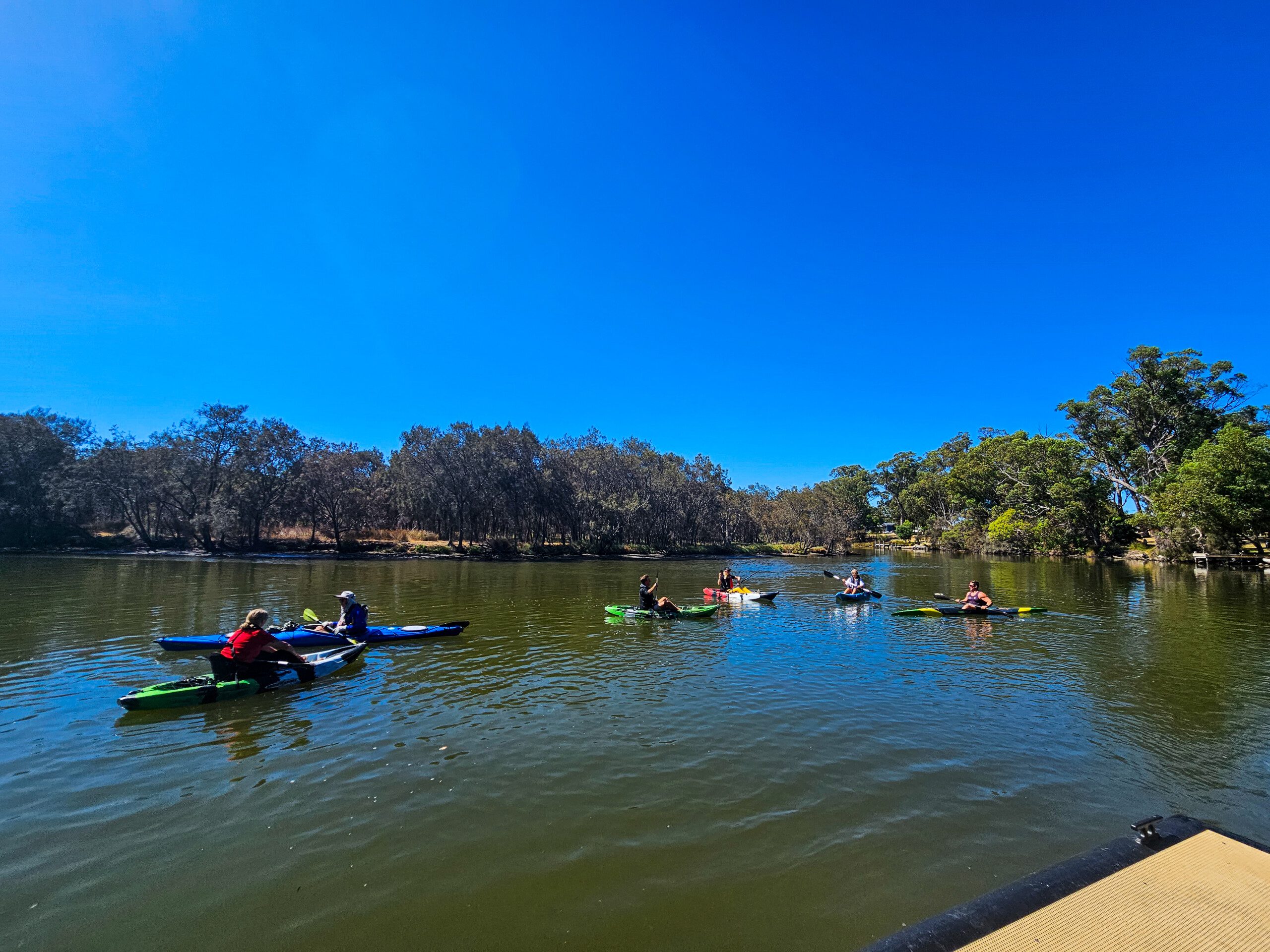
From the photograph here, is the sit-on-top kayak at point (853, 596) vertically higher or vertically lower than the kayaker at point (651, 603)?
lower

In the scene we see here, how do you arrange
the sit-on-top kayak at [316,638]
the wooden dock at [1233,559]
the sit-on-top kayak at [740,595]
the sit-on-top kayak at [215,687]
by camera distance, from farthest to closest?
the wooden dock at [1233,559] < the sit-on-top kayak at [740,595] < the sit-on-top kayak at [316,638] < the sit-on-top kayak at [215,687]

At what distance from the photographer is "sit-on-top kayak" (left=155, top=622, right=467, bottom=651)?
16016 millimetres

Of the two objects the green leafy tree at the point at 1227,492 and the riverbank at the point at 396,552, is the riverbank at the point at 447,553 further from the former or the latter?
the green leafy tree at the point at 1227,492

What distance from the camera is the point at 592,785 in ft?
26.5

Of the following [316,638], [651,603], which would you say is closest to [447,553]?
[651,603]

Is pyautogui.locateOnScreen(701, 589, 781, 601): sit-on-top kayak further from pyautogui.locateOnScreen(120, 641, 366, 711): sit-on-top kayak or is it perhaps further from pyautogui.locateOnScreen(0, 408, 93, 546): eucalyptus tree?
pyautogui.locateOnScreen(0, 408, 93, 546): eucalyptus tree

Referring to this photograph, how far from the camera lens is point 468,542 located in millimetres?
75750

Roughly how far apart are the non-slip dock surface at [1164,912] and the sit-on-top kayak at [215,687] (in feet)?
43.3

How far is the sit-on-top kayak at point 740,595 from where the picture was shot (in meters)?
28.3

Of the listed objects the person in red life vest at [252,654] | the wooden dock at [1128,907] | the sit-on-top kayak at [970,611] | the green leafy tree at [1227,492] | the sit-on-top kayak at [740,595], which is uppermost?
the green leafy tree at [1227,492]

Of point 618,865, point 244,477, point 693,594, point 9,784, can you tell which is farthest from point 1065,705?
point 244,477

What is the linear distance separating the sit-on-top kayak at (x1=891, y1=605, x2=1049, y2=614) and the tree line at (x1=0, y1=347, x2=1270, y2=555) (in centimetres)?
3686

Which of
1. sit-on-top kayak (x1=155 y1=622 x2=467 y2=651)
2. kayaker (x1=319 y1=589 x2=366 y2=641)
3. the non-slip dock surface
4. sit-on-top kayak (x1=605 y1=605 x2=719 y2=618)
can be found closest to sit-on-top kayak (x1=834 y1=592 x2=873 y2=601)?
sit-on-top kayak (x1=605 y1=605 x2=719 y2=618)

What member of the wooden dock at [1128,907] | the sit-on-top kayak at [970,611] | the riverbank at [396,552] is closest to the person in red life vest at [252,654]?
the wooden dock at [1128,907]
